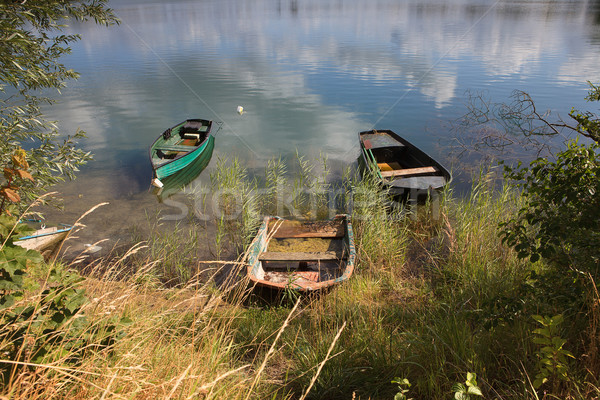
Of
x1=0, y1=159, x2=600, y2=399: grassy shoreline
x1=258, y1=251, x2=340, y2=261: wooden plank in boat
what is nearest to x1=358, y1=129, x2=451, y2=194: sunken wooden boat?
x1=258, y1=251, x2=340, y2=261: wooden plank in boat

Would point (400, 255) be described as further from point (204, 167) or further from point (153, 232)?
point (204, 167)

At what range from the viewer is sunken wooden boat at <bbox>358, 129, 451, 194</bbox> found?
10523 mm

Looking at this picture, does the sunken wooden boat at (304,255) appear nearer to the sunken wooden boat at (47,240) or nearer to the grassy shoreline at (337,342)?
the grassy shoreline at (337,342)

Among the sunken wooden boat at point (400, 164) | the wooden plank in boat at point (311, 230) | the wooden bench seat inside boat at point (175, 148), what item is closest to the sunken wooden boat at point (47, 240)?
the wooden plank in boat at point (311, 230)

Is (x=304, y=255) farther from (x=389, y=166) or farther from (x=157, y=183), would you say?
(x=157, y=183)

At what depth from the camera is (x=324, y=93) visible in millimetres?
24844

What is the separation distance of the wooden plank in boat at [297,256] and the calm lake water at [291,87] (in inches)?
196

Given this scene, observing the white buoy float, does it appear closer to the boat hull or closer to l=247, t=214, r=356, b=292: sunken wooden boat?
the boat hull

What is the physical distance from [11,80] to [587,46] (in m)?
42.7

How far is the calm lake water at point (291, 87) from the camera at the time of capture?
52.4 feet

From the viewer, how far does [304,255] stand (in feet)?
25.0

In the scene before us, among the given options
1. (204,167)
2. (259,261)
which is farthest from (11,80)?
(204,167)

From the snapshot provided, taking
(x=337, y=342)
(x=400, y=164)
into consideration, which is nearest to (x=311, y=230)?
(x=337, y=342)

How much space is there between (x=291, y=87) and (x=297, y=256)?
68.8 ft
